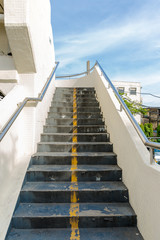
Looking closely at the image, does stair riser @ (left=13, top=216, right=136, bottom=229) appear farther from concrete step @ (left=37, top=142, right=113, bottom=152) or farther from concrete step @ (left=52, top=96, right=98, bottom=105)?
concrete step @ (left=52, top=96, right=98, bottom=105)

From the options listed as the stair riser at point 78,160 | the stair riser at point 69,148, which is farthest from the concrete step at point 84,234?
the stair riser at point 69,148

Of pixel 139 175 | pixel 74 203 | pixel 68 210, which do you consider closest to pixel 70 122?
pixel 74 203

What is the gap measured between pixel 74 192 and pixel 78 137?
146 centimetres

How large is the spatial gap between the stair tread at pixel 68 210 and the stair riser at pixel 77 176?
433mm

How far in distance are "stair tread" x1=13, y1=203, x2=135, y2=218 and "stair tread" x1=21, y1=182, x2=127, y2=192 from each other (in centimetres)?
21

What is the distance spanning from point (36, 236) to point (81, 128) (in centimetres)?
245

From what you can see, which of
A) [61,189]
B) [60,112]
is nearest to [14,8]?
[60,112]

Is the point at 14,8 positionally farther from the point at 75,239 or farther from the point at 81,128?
the point at 75,239

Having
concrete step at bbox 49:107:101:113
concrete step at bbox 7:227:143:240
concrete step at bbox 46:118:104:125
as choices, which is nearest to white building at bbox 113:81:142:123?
concrete step at bbox 49:107:101:113

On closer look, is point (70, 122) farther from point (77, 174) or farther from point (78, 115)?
point (77, 174)

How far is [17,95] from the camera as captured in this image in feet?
9.75

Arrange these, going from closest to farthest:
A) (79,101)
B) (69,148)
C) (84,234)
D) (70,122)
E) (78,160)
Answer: (84,234) → (78,160) → (69,148) → (70,122) → (79,101)

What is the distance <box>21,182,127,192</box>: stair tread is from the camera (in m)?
2.47

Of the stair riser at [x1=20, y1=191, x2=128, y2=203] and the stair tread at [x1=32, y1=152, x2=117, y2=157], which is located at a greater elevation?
the stair tread at [x1=32, y1=152, x2=117, y2=157]
